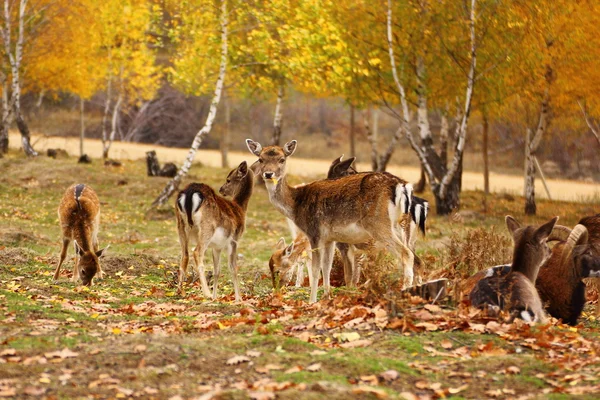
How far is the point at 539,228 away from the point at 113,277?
7301 millimetres

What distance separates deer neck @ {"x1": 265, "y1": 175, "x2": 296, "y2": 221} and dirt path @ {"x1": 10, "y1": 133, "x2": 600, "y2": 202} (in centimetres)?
2571

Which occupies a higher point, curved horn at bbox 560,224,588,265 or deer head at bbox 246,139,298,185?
deer head at bbox 246,139,298,185

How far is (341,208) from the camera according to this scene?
37.1 ft

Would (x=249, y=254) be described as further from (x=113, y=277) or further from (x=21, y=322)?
(x=21, y=322)

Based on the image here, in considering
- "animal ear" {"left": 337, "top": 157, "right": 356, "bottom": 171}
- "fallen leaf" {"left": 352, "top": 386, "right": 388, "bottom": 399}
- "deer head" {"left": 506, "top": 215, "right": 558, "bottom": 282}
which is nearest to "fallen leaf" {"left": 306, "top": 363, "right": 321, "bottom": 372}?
"fallen leaf" {"left": 352, "top": 386, "right": 388, "bottom": 399}

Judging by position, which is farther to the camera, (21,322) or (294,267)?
(294,267)

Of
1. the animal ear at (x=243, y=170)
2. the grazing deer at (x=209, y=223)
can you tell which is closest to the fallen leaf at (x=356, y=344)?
the grazing deer at (x=209, y=223)

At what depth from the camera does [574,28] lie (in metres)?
26.2

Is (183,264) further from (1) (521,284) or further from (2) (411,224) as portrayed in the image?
(1) (521,284)

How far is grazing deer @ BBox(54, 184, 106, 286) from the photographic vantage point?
13109 mm

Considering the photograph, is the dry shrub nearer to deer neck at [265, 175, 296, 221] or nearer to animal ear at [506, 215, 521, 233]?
animal ear at [506, 215, 521, 233]

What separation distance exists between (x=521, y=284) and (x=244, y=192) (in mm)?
4829

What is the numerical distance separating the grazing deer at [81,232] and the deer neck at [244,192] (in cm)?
234

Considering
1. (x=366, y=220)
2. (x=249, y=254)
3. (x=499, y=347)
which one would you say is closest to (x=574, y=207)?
(x=249, y=254)
